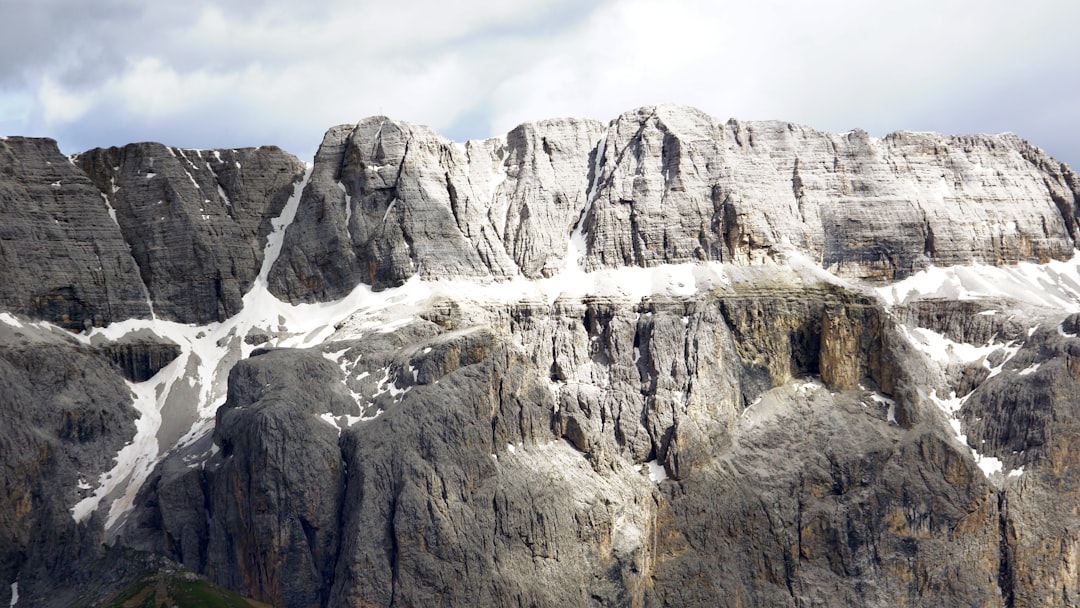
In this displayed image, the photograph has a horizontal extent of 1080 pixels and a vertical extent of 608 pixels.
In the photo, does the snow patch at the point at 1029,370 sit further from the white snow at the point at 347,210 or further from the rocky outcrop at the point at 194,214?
the rocky outcrop at the point at 194,214

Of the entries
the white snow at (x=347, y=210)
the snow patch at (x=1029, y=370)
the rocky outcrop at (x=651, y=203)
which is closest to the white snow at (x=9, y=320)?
the rocky outcrop at (x=651, y=203)

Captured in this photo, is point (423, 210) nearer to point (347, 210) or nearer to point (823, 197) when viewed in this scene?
point (347, 210)

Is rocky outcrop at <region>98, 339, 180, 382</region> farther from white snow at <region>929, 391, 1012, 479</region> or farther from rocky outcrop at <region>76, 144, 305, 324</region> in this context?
white snow at <region>929, 391, 1012, 479</region>

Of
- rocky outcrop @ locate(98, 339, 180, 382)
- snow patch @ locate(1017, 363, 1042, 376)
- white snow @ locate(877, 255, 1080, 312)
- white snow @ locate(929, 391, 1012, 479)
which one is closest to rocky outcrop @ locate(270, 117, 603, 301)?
rocky outcrop @ locate(98, 339, 180, 382)

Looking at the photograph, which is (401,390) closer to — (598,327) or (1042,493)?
(598,327)

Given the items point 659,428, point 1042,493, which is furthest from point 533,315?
point 1042,493

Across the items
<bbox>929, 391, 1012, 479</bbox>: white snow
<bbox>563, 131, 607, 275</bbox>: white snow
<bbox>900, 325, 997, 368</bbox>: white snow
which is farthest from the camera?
<bbox>563, 131, 607, 275</bbox>: white snow
